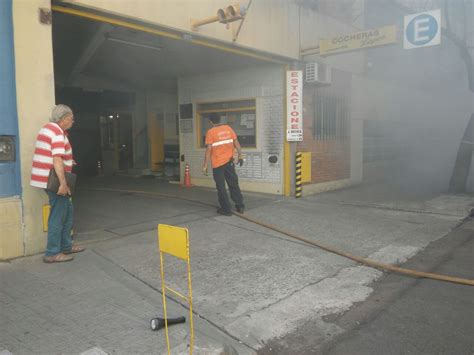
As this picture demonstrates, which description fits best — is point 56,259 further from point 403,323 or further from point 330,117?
point 330,117

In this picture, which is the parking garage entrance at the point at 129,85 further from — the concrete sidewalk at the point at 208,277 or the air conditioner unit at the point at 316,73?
the concrete sidewalk at the point at 208,277

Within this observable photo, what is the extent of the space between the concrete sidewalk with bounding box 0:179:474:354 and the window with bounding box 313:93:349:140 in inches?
110

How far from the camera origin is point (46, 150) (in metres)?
4.39

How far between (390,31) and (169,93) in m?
7.44

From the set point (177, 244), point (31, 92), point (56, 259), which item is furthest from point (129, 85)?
point (177, 244)

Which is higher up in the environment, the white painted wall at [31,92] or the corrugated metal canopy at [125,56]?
the corrugated metal canopy at [125,56]

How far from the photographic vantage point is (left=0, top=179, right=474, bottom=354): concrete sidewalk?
3189mm

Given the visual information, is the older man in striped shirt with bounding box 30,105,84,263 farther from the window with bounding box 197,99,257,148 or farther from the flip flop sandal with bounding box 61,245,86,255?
the window with bounding box 197,99,257,148

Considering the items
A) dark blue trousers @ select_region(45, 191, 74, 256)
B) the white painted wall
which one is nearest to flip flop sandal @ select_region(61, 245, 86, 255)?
dark blue trousers @ select_region(45, 191, 74, 256)

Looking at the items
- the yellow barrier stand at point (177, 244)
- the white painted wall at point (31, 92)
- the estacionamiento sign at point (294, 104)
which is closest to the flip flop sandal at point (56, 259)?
the white painted wall at point (31, 92)

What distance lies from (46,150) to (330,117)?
745cm

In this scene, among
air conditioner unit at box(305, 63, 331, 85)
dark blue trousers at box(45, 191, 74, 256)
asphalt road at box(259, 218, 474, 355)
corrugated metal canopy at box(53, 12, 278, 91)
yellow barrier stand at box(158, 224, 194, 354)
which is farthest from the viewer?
air conditioner unit at box(305, 63, 331, 85)

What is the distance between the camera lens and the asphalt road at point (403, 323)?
3.11 meters

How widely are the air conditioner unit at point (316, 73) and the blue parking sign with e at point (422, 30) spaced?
199cm
